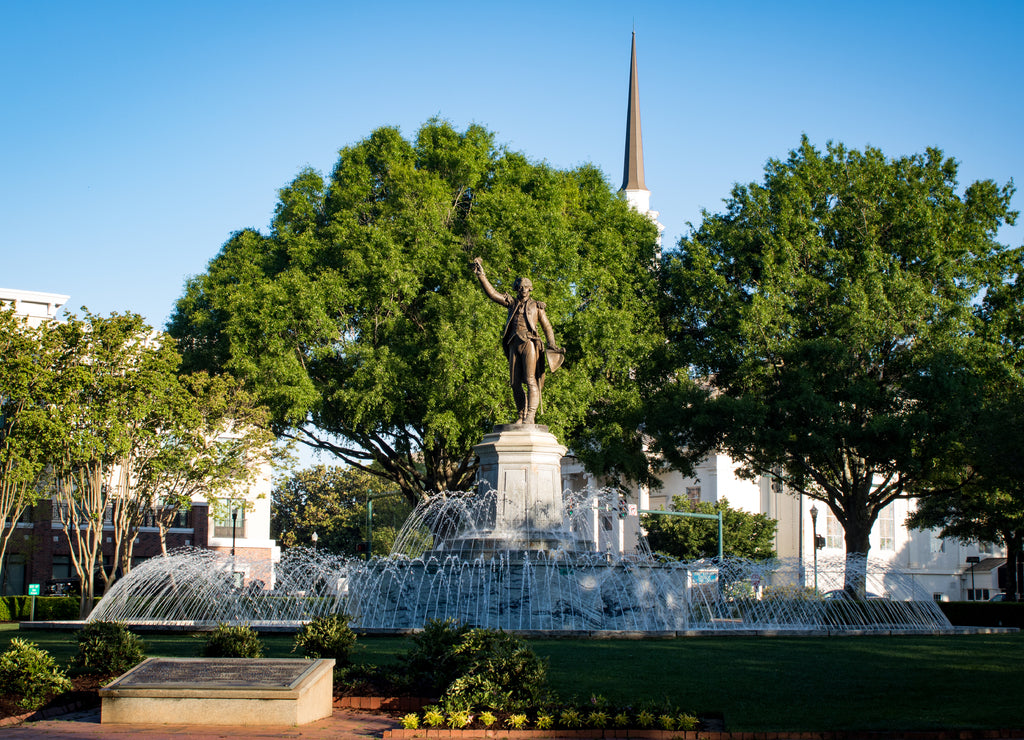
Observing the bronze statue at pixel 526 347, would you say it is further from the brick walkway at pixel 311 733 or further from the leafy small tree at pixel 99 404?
the leafy small tree at pixel 99 404

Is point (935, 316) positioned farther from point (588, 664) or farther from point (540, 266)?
point (588, 664)

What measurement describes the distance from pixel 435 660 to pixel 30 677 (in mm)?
4430

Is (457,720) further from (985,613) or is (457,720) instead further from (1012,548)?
(1012,548)

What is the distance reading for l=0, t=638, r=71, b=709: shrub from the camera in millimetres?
11836

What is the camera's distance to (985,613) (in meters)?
30.6

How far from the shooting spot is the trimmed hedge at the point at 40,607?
3275cm

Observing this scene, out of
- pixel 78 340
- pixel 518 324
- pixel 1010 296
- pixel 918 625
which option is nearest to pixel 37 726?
pixel 518 324

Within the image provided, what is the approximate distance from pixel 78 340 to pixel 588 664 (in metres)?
22.5

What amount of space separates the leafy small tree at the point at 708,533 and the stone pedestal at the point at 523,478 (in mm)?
40097

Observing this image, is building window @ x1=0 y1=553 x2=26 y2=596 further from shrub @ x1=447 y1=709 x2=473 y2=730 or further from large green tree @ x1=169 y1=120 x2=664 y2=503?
shrub @ x1=447 y1=709 x2=473 y2=730

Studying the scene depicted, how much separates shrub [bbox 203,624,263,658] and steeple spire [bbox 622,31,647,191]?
66588mm

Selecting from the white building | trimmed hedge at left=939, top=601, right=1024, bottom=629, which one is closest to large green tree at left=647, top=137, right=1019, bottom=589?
trimmed hedge at left=939, top=601, right=1024, bottom=629

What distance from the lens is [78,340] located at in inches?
1232

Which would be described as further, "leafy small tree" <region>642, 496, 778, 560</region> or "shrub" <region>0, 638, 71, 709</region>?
"leafy small tree" <region>642, 496, 778, 560</region>
